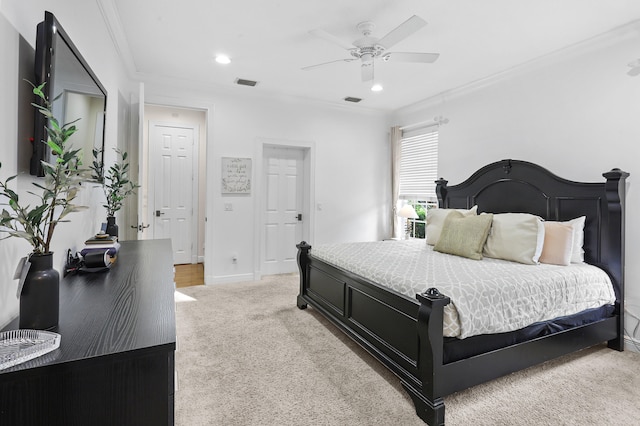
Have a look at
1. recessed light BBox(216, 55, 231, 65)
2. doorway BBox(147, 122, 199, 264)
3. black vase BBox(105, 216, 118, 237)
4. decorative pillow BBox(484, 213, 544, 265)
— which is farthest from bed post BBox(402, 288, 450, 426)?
doorway BBox(147, 122, 199, 264)

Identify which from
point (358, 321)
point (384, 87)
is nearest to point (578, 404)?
point (358, 321)

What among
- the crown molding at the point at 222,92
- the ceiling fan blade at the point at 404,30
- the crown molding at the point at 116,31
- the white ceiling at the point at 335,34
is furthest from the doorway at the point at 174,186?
the ceiling fan blade at the point at 404,30

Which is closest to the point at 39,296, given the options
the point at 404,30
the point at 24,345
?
the point at 24,345

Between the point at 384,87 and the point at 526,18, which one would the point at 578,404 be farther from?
the point at 384,87

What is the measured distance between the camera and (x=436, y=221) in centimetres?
379

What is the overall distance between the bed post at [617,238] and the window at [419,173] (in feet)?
7.41

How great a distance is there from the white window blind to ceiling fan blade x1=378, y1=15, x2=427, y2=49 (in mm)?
2544

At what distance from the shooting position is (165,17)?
276 cm

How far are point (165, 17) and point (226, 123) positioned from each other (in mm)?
1816

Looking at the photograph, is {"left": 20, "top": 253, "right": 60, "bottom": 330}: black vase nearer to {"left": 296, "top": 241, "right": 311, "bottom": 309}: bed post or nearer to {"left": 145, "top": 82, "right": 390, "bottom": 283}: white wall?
Answer: {"left": 296, "top": 241, "right": 311, "bottom": 309}: bed post

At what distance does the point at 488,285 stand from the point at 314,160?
350 cm

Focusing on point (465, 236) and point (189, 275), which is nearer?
point (465, 236)

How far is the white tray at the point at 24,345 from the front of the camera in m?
0.78

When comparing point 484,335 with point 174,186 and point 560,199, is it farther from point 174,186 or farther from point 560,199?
point 174,186
